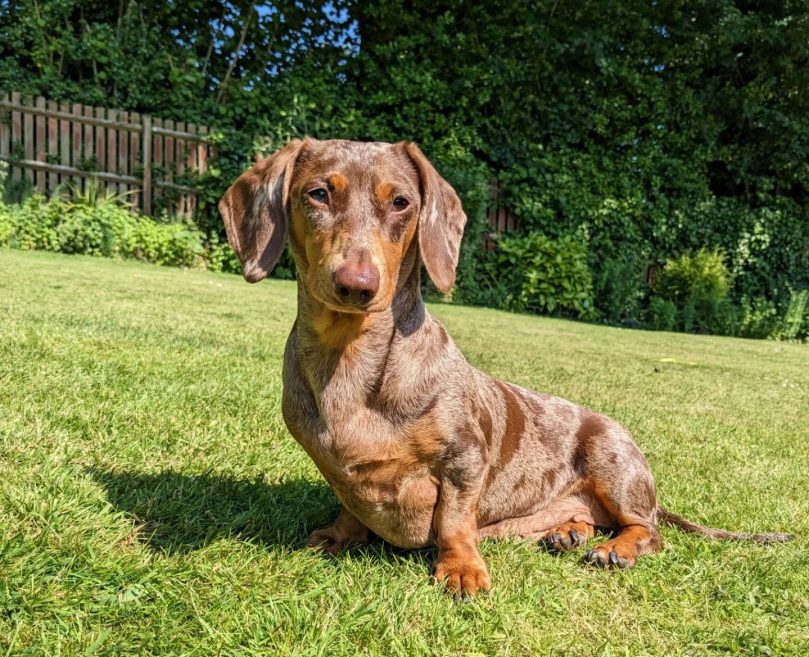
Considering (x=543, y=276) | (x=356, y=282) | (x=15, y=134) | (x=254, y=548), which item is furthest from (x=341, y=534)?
(x=15, y=134)

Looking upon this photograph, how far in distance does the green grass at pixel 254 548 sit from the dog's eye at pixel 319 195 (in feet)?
4.06

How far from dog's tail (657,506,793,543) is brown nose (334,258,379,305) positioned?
1858 mm

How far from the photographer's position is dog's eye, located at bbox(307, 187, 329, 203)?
7.63ft

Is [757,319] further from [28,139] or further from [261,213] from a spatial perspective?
[28,139]

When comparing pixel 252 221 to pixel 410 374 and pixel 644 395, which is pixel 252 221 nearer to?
pixel 410 374

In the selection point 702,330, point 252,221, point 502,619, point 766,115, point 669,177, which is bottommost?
point 702,330

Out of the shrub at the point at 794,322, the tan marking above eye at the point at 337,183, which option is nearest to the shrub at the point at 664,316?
the shrub at the point at 794,322

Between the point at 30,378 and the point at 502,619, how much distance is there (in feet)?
9.93

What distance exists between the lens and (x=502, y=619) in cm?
200

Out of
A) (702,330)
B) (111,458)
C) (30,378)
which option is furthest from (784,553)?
(702,330)

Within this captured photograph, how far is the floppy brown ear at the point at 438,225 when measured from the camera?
242 centimetres

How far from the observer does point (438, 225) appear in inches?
98.2

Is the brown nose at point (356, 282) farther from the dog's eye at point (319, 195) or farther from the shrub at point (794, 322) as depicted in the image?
the shrub at point (794, 322)

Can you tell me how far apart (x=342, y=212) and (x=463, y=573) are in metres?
1.30
